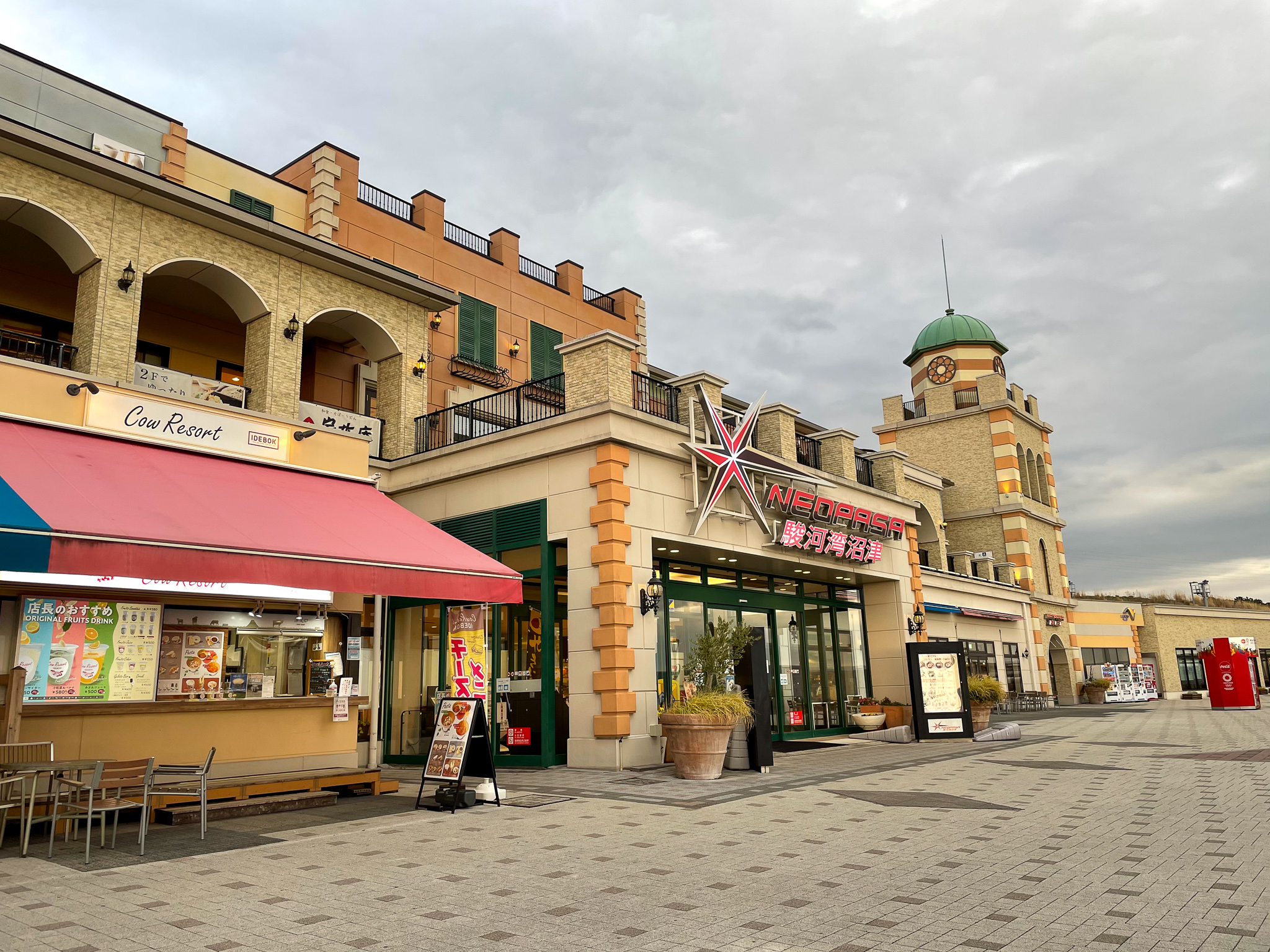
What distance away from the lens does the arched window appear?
128 feet

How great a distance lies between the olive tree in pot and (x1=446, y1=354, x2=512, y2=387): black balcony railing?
9837 millimetres

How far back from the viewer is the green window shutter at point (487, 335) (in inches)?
818

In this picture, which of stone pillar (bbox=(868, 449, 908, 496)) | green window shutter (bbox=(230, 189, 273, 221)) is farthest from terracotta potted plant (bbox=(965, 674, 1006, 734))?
green window shutter (bbox=(230, 189, 273, 221))

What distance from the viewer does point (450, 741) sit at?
978cm

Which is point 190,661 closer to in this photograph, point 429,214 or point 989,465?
point 429,214

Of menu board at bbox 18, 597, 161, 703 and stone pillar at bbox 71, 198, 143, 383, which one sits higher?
stone pillar at bbox 71, 198, 143, 383

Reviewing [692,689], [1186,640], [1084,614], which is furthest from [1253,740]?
[1186,640]

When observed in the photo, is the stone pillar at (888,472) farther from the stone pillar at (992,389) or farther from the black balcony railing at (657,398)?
the stone pillar at (992,389)

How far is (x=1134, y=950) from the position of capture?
14.3ft

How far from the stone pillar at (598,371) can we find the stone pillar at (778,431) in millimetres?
4744

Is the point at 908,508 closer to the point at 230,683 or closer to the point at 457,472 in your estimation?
the point at 457,472

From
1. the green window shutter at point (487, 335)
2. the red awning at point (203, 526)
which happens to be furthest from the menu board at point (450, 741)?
the green window shutter at point (487, 335)

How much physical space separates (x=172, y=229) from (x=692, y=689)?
37.6 feet

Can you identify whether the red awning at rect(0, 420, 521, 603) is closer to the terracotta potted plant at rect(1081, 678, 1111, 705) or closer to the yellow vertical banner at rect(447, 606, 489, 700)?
the yellow vertical banner at rect(447, 606, 489, 700)
